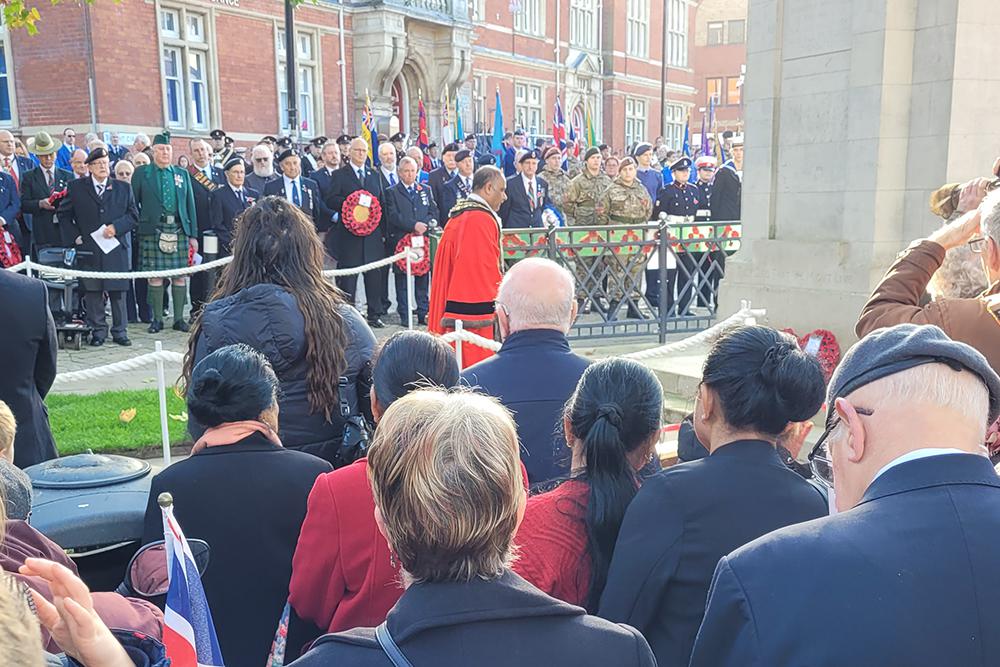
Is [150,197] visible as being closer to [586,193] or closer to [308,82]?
[586,193]

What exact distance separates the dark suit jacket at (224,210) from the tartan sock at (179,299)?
0.67m

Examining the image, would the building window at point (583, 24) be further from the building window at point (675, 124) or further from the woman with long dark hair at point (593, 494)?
the woman with long dark hair at point (593, 494)

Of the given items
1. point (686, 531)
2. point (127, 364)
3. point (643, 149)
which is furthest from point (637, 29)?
point (686, 531)

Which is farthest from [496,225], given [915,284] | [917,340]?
[917,340]

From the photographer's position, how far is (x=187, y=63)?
20406 millimetres

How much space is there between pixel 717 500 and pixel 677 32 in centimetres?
4593

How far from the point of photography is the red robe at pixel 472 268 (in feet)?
22.3

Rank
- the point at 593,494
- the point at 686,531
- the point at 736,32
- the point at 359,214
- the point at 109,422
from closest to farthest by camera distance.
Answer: the point at 686,531, the point at 593,494, the point at 109,422, the point at 359,214, the point at 736,32

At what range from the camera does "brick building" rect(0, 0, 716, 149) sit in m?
18.4

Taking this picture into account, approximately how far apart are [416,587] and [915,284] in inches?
88.9

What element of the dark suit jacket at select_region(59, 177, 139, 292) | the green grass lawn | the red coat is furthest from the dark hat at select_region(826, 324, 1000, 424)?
the dark suit jacket at select_region(59, 177, 139, 292)

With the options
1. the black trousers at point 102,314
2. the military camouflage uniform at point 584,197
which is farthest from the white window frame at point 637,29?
the black trousers at point 102,314

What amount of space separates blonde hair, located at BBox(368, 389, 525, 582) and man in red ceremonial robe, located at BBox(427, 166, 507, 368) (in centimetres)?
518

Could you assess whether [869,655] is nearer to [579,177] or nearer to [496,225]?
[496,225]
